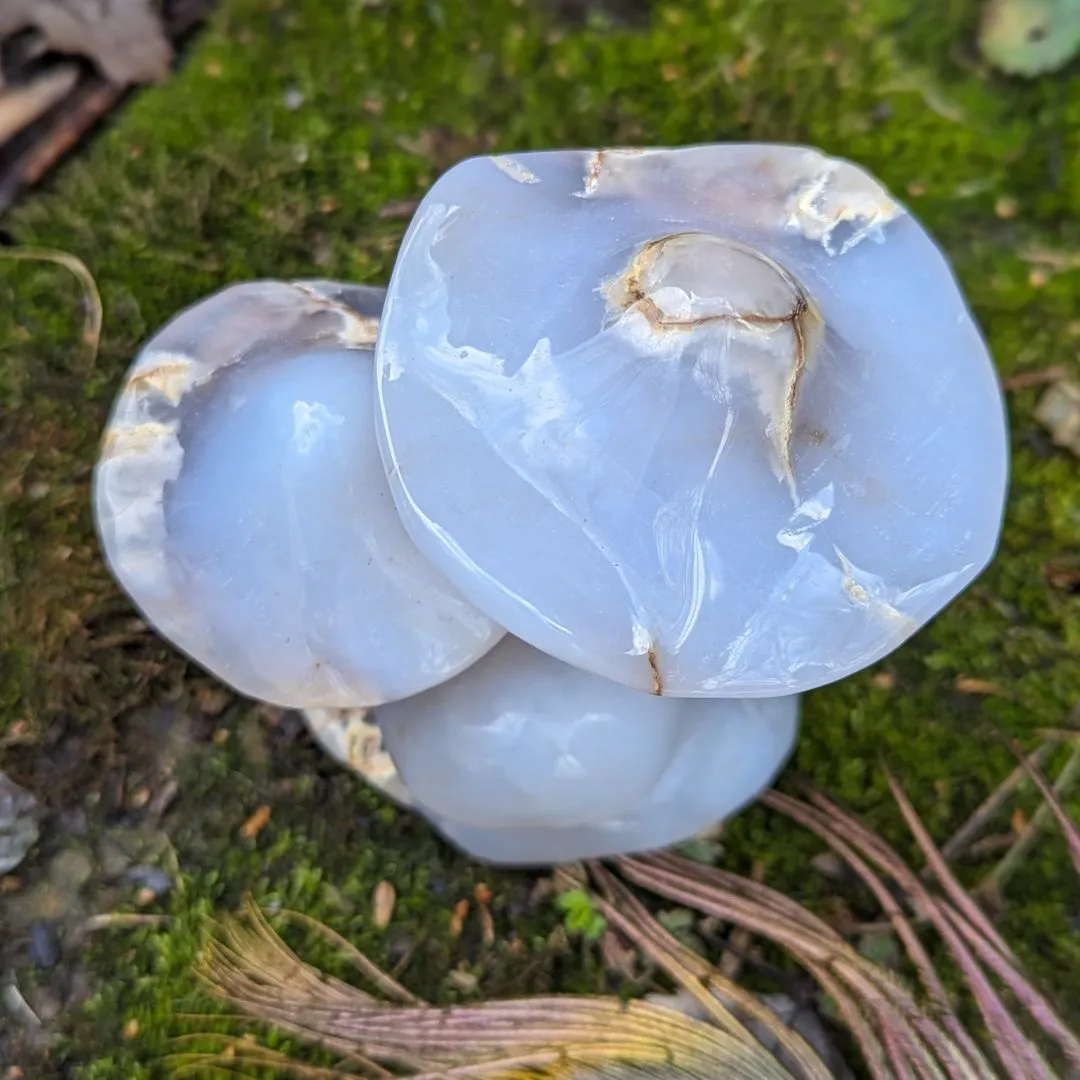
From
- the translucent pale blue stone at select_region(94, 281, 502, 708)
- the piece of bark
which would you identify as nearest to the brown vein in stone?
the translucent pale blue stone at select_region(94, 281, 502, 708)

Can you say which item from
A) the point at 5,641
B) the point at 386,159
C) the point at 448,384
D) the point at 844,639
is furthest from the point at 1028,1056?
the point at 386,159

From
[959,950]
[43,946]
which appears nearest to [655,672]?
[959,950]

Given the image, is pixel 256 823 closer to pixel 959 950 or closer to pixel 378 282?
pixel 378 282

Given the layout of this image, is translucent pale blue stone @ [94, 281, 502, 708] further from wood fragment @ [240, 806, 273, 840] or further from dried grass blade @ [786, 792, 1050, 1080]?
dried grass blade @ [786, 792, 1050, 1080]

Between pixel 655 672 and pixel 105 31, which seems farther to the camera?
pixel 105 31

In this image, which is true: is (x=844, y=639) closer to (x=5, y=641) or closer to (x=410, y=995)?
(x=410, y=995)
